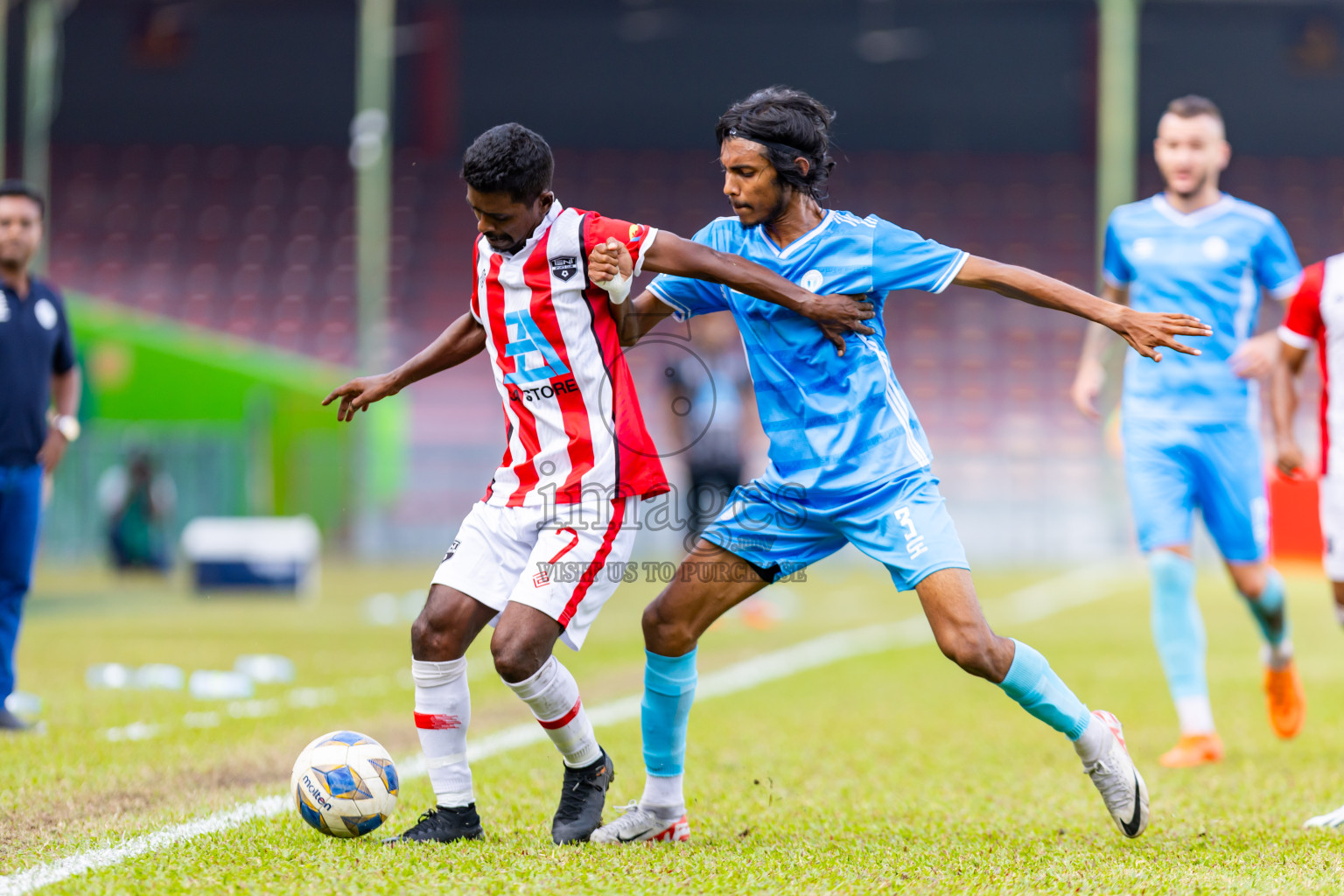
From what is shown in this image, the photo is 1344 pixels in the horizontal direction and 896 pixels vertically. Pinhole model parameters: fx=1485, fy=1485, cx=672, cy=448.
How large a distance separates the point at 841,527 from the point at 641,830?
96 centimetres

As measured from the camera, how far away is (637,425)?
3.98m

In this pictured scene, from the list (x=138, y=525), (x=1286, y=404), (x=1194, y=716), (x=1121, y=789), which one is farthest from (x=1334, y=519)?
(x=138, y=525)

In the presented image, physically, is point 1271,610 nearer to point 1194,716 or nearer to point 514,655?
point 1194,716

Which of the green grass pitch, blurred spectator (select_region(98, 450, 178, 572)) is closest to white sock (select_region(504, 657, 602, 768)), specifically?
the green grass pitch

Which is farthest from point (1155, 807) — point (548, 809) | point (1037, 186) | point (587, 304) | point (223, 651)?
point (1037, 186)

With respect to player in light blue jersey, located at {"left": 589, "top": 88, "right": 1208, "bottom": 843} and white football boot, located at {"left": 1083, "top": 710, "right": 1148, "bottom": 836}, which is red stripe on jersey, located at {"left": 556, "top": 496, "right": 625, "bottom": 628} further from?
white football boot, located at {"left": 1083, "top": 710, "right": 1148, "bottom": 836}

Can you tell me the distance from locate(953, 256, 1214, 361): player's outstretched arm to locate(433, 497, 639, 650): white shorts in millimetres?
1125

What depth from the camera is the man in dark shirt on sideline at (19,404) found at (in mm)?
5922

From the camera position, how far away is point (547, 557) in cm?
381

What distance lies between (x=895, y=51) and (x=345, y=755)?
79.3ft

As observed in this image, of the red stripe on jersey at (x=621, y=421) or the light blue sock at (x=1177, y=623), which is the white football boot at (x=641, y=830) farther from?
the light blue sock at (x=1177, y=623)

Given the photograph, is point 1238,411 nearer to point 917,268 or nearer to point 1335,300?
point 1335,300

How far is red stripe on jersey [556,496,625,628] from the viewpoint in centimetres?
382

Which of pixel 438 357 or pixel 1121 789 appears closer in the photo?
pixel 1121 789
